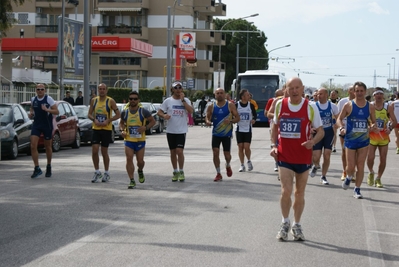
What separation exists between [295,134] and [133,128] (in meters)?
5.54

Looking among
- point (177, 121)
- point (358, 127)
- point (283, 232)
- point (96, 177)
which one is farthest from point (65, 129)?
point (283, 232)

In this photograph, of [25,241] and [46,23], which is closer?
[25,241]

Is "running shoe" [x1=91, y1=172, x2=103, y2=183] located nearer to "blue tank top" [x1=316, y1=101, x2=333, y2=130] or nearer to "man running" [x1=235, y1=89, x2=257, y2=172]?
"man running" [x1=235, y1=89, x2=257, y2=172]

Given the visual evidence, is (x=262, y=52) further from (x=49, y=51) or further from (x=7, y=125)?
(x=7, y=125)

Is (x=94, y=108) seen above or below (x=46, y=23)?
below

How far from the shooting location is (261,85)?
50000mm

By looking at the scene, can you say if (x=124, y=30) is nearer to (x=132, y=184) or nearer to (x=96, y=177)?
(x=96, y=177)

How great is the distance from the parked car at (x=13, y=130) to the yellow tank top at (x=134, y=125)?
753 centimetres

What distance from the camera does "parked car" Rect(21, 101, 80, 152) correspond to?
950 inches

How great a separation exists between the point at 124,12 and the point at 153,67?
6397 mm

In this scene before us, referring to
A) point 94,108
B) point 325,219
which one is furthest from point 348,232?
point 94,108

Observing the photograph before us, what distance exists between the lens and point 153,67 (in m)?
79.5

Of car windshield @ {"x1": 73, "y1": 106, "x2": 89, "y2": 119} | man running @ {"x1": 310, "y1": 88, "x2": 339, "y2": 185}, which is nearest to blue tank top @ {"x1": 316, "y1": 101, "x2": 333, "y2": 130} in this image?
man running @ {"x1": 310, "y1": 88, "x2": 339, "y2": 185}

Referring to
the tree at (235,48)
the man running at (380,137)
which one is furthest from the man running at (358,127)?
the tree at (235,48)
